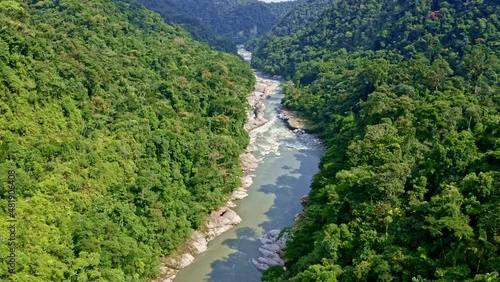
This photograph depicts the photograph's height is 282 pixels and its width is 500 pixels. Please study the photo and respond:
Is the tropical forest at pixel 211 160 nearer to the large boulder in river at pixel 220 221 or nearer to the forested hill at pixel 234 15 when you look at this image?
the large boulder in river at pixel 220 221

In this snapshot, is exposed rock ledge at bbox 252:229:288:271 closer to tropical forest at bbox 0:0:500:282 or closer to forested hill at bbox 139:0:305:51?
tropical forest at bbox 0:0:500:282

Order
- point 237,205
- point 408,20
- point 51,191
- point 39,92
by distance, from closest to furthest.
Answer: point 51,191 → point 39,92 → point 237,205 → point 408,20

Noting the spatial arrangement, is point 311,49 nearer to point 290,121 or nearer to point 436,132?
point 290,121

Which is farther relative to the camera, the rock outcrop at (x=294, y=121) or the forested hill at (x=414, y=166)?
the rock outcrop at (x=294, y=121)

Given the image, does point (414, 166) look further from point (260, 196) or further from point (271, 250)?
point (260, 196)

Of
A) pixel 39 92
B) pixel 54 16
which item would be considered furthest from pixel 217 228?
pixel 54 16

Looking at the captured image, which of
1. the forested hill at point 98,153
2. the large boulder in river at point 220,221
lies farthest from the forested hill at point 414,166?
the forested hill at point 98,153
